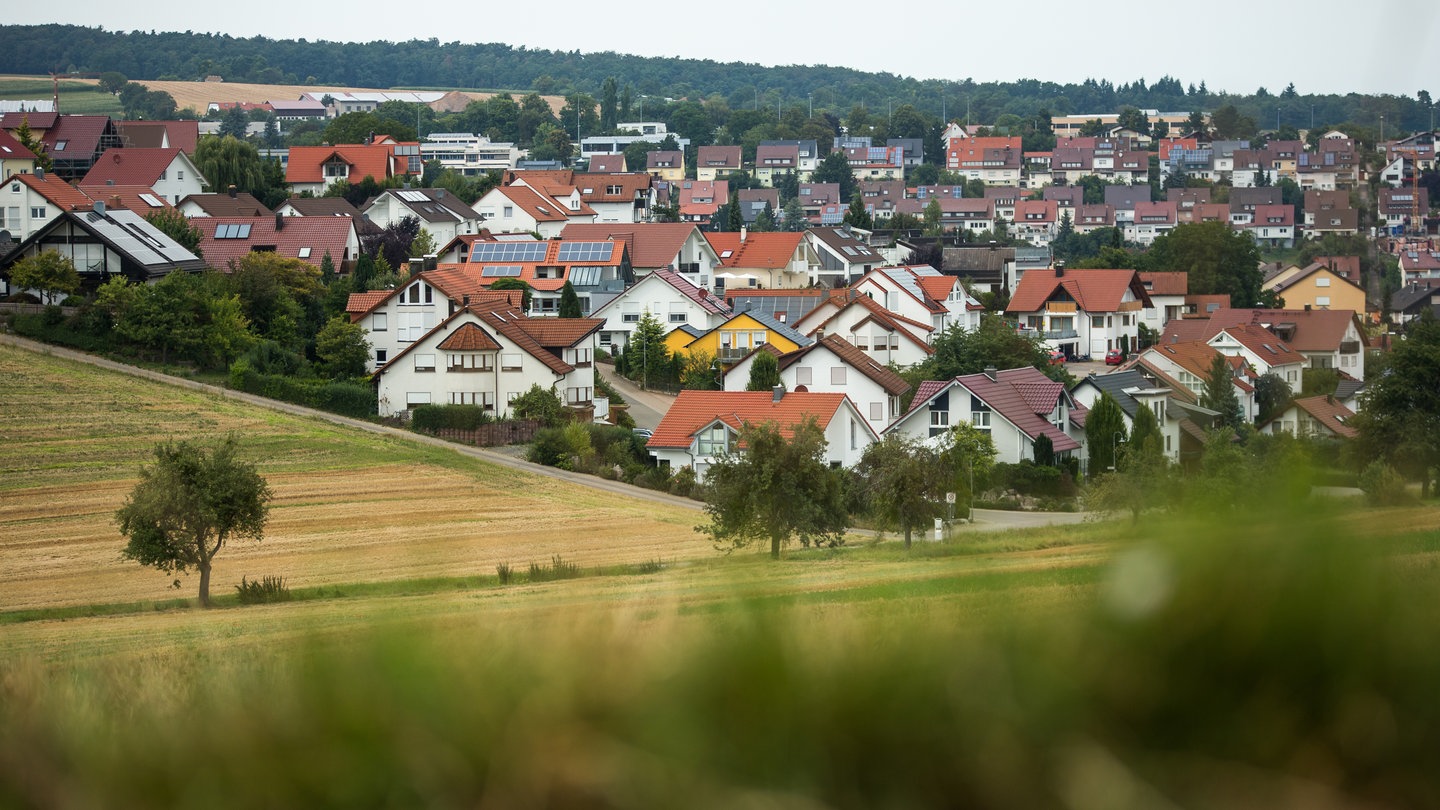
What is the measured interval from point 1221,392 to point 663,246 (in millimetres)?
25893

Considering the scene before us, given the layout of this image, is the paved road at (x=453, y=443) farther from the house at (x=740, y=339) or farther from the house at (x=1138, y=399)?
the house at (x=1138, y=399)

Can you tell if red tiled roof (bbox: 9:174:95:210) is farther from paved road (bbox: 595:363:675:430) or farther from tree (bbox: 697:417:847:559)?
tree (bbox: 697:417:847:559)

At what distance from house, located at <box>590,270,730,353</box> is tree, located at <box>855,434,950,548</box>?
78.2 ft

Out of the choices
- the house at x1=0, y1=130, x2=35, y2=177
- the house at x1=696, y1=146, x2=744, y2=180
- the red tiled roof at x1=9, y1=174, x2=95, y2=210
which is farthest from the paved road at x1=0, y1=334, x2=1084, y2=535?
the house at x1=696, y1=146, x2=744, y2=180

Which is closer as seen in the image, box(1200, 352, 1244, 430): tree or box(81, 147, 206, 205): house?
box(1200, 352, 1244, 430): tree

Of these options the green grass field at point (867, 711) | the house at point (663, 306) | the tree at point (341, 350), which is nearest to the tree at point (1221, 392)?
the house at point (663, 306)

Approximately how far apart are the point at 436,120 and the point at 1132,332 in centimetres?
11708

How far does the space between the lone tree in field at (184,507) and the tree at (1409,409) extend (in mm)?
12269

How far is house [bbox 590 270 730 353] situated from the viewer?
1828 inches

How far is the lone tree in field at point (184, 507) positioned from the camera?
56.7 ft

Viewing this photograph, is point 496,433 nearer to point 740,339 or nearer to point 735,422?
point 735,422

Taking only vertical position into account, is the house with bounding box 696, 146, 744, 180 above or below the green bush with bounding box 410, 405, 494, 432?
above

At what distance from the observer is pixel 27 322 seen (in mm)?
37750

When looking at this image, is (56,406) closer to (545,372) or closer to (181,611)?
(545,372)
